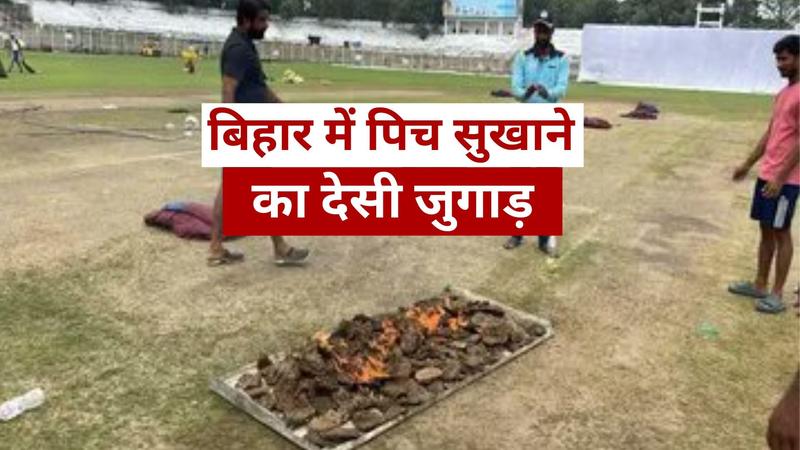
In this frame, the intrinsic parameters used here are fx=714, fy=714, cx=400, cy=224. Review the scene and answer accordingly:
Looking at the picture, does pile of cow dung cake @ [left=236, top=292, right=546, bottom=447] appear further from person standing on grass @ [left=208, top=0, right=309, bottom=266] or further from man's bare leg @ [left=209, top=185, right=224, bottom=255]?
person standing on grass @ [left=208, top=0, right=309, bottom=266]

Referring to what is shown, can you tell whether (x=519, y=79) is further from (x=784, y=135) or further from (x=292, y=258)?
(x=292, y=258)

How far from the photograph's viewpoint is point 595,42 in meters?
44.9

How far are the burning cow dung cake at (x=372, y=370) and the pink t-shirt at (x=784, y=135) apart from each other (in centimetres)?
211

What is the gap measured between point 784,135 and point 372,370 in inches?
138

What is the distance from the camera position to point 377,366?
399 cm

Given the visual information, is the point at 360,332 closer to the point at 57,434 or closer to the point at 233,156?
the point at 57,434

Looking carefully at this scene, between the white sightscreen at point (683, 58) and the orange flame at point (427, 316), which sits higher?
the white sightscreen at point (683, 58)

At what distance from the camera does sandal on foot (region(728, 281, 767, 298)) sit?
5695 millimetres

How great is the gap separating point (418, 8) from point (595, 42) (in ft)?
171

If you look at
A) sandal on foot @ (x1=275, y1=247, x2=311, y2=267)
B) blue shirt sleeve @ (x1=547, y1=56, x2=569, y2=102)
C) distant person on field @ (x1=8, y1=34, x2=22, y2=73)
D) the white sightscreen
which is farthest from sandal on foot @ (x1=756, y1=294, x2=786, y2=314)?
the white sightscreen

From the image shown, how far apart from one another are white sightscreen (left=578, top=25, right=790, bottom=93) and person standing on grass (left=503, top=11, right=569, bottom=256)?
127 feet

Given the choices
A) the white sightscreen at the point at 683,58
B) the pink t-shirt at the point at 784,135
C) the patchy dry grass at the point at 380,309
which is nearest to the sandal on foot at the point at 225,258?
the patchy dry grass at the point at 380,309

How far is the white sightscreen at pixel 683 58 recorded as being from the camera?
4088 centimetres

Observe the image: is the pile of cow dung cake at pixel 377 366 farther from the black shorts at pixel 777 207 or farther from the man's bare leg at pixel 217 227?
the black shorts at pixel 777 207
